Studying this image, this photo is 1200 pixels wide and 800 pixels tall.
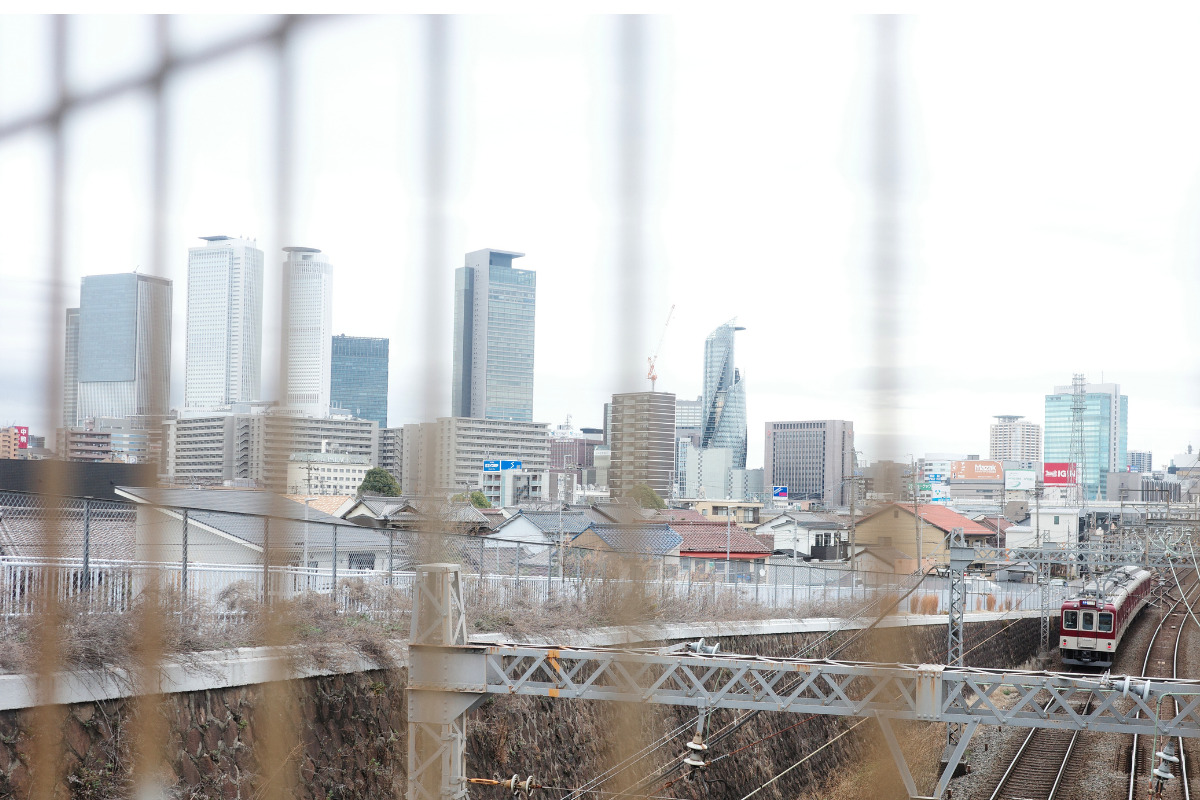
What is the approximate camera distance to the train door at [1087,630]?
864 inches

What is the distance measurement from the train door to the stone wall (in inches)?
405

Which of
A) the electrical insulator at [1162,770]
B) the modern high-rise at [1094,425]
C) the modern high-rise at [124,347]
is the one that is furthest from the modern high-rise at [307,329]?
the electrical insulator at [1162,770]

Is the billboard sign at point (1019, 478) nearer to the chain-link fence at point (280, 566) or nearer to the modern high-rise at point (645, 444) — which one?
the chain-link fence at point (280, 566)

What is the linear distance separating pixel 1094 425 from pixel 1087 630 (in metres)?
17.1

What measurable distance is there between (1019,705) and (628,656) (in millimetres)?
6477

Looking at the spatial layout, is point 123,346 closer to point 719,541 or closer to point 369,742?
point 369,742

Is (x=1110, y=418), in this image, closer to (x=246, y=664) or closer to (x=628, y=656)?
(x=628, y=656)

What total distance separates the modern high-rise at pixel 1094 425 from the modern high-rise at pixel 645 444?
2028mm

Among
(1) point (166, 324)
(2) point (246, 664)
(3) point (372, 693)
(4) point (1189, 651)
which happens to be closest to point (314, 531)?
(3) point (372, 693)

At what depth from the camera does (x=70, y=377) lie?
361 centimetres

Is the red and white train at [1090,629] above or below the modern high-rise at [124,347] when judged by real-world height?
below

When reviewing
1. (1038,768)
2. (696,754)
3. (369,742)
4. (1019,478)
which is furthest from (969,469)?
(1019,478)

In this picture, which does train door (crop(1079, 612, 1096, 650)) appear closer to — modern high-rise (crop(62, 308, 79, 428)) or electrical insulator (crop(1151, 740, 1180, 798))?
electrical insulator (crop(1151, 740, 1180, 798))

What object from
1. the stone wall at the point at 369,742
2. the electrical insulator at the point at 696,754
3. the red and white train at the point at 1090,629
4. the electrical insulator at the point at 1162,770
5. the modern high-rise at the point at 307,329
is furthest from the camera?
the red and white train at the point at 1090,629
